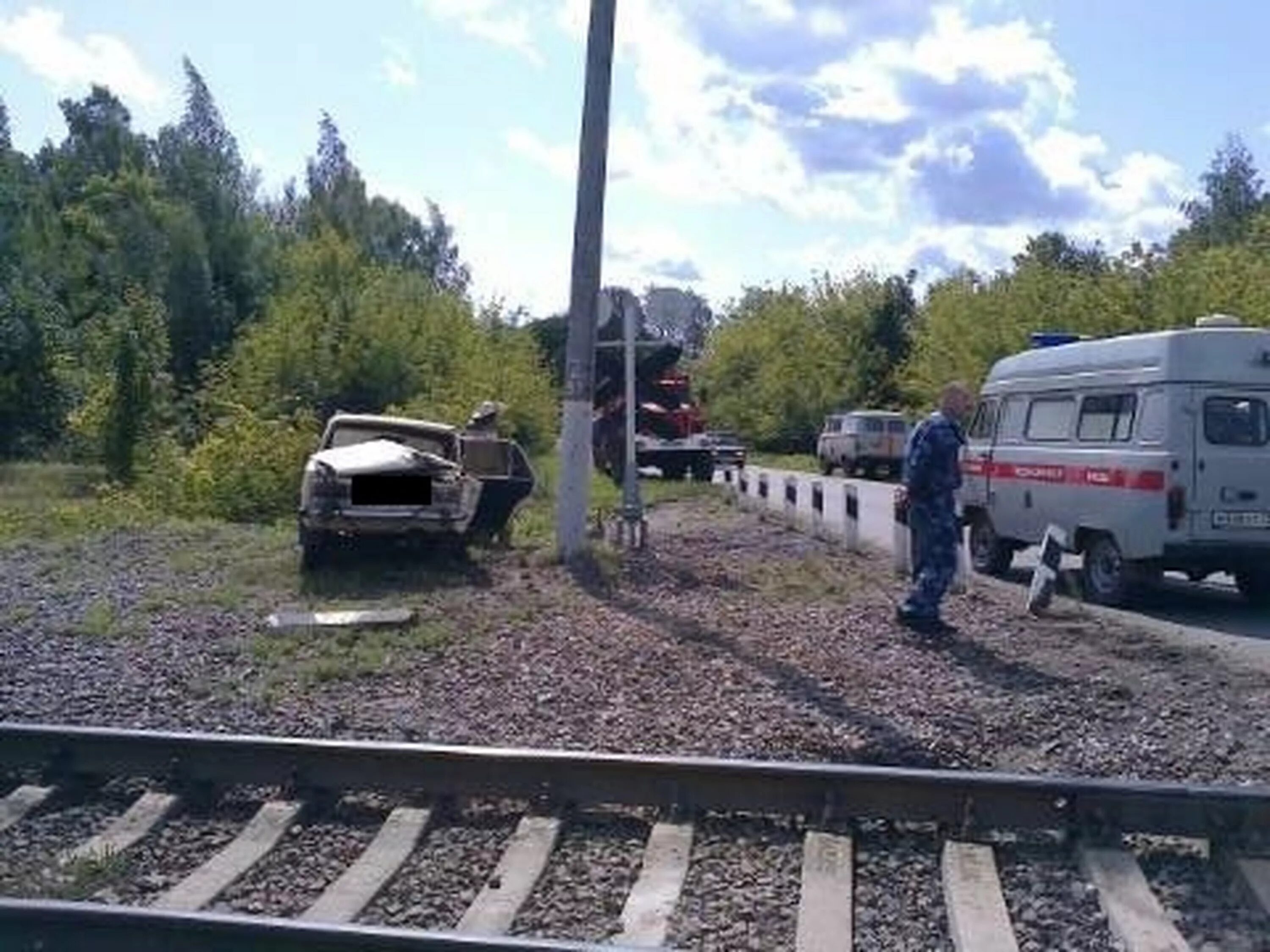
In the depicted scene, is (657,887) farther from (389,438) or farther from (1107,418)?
(389,438)

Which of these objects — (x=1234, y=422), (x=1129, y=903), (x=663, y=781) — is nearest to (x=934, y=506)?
(x=1234, y=422)

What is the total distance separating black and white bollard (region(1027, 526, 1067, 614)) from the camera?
1290 centimetres

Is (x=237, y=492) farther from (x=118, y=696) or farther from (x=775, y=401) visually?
(x=775, y=401)

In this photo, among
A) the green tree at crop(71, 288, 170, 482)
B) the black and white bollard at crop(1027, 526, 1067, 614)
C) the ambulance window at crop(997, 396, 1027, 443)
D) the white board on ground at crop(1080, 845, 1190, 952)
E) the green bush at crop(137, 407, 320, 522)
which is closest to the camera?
the white board on ground at crop(1080, 845, 1190, 952)

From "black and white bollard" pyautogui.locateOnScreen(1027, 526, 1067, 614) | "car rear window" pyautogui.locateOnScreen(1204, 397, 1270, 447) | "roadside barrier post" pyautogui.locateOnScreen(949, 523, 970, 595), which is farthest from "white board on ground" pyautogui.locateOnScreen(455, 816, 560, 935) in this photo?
"car rear window" pyautogui.locateOnScreen(1204, 397, 1270, 447)

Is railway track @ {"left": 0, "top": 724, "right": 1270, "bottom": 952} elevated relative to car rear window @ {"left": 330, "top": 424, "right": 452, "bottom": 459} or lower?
lower

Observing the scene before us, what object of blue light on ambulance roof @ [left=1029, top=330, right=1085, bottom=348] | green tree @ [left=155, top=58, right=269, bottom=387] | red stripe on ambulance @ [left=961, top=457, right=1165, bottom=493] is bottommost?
red stripe on ambulance @ [left=961, top=457, right=1165, bottom=493]

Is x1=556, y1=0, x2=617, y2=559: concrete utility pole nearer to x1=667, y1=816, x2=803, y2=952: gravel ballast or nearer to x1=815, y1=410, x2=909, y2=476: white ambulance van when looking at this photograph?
x1=667, y1=816, x2=803, y2=952: gravel ballast

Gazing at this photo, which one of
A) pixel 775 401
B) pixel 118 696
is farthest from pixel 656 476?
pixel 775 401

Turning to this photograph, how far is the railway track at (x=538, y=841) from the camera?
5.21 metres

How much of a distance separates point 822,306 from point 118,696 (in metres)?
64.9

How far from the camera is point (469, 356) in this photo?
34.9 meters

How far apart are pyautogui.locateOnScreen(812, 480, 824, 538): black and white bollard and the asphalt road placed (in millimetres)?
118

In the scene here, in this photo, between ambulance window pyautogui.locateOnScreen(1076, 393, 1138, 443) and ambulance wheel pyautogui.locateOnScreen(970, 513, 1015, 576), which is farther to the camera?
ambulance wheel pyautogui.locateOnScreen(970, 513, 1015, 576)
